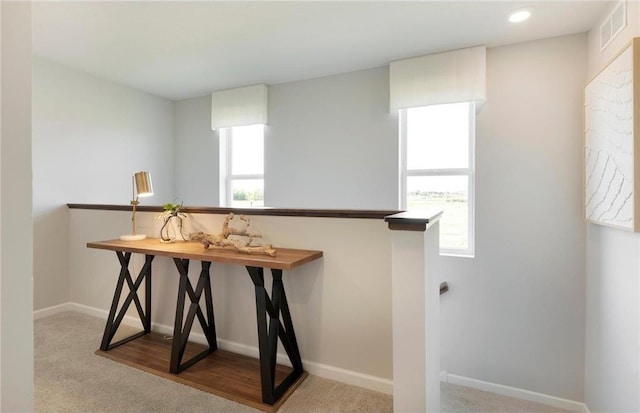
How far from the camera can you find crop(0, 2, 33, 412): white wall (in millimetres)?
589

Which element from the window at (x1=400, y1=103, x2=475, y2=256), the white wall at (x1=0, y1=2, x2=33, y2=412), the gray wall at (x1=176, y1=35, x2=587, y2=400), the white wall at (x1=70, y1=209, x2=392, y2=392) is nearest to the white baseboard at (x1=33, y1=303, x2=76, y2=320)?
the white wall at (x1=70, y1=209, x2=392, y2=392)

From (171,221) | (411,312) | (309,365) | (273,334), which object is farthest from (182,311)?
(411,312)

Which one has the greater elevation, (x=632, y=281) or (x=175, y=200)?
(x=175, y=200)

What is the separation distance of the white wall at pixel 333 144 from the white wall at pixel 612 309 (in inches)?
63.6

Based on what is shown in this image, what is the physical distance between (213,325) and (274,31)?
94.0 inches

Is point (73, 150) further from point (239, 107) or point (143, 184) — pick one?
point (239, 107)

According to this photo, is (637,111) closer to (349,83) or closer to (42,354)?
(349,83)

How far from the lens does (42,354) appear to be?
245 cm

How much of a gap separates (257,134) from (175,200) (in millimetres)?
1575

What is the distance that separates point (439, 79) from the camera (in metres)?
2.99

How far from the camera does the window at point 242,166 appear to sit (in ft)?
13.8

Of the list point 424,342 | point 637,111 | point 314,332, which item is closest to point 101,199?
point 314,332

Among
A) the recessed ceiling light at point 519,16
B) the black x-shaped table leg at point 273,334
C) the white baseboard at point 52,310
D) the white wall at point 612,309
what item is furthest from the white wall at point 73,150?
the white wall at point 612,309

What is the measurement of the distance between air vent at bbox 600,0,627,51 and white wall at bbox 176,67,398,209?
162cm
